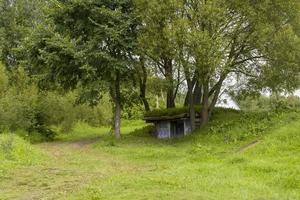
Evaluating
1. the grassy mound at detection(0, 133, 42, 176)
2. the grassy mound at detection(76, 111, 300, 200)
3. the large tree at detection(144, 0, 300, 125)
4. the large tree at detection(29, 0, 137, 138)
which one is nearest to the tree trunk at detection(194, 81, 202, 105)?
the grassy mound at detection(76, 111, 300, 200)

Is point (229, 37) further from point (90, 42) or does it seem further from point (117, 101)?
point (117, 101)

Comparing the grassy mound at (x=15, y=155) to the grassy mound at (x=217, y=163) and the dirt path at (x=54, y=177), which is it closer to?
the dirt path at (x=54, y=177)

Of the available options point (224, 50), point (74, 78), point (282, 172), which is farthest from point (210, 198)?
point (74, 78)

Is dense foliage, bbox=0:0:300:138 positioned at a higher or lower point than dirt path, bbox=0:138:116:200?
higher

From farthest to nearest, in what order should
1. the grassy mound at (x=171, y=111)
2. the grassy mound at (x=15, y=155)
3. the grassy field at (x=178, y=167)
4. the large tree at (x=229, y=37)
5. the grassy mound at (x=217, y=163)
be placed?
the grassy mound at (x=171, y=111), the large tree at (x=229, y=37), the grassy mound at (x=15, y=155), the grassy field at (x=178, y=167), the grassy mound at (x=217, y=163)

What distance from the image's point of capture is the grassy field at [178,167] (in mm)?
12758

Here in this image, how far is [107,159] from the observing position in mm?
22312

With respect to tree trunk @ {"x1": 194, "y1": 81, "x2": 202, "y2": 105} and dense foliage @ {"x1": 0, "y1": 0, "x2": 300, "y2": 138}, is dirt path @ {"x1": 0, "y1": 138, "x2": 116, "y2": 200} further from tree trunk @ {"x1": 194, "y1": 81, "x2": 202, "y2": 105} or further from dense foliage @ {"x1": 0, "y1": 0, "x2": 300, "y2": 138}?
tree trunk @ {"x1": 194, "y1": 81, "x2": 202, "y2": 105}

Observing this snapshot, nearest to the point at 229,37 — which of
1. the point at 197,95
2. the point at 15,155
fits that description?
the point at 197,95

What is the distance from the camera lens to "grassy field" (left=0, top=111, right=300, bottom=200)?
41.9 ft

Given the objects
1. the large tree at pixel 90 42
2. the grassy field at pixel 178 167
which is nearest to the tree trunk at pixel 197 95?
the grassy field at pixel 178 167

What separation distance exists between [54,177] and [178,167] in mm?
4571

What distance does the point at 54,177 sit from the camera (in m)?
16.0

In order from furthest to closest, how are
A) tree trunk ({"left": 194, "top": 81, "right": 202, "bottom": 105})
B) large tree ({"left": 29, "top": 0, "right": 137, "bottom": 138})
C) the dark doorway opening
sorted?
tree trunk ({"left": 194, "top": 81, "right": 202, "bottom": 105})
the dark doorway opening
large tree ({"left": 29, "top": 0, "right": 137, "bottom": 138})
